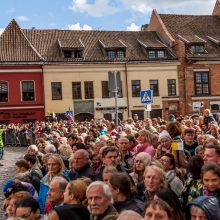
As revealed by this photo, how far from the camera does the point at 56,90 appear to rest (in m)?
39.2

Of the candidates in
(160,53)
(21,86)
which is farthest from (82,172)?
(160,53)

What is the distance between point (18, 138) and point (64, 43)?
1136 centimetres

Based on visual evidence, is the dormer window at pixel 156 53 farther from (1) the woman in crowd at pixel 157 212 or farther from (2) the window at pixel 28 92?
(1) the woman in crowd at pixel 157 212

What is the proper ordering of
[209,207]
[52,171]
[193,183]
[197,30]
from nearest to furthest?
[209,207], [193,183], [52,171], [197,30]

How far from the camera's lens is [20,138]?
32594mm

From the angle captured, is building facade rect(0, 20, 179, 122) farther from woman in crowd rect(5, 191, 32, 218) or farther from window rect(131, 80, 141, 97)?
woman in crowd rect(5, 191, 32, 218)

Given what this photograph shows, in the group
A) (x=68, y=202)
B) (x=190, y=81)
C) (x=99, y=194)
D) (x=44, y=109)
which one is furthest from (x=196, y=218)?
(x=190, y=81)

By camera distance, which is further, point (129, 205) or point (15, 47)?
point (15, 47)

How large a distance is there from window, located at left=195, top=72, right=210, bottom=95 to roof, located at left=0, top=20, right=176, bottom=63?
2.72 meters

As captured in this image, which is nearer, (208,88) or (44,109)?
(44,109)

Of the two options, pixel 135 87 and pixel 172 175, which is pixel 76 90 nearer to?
pixel 135 87

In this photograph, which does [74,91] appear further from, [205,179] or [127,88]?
[205,179]

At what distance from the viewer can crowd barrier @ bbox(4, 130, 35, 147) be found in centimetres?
3046

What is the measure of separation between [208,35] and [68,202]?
136 ft
